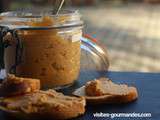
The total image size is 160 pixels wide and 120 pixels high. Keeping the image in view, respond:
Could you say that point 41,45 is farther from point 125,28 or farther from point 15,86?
point 125,28

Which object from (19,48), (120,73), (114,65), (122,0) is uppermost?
(19,48)

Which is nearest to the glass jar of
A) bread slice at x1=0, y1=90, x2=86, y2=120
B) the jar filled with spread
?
the jar filled with spread

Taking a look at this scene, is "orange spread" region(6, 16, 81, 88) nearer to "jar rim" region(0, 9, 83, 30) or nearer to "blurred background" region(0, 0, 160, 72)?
"jar rim" region(0, 9, 83, 30)

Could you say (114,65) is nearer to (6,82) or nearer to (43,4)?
(6,82)

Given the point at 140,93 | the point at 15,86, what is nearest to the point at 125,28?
the point at 140,93

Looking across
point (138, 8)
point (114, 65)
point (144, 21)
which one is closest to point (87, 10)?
point (138, 8)
